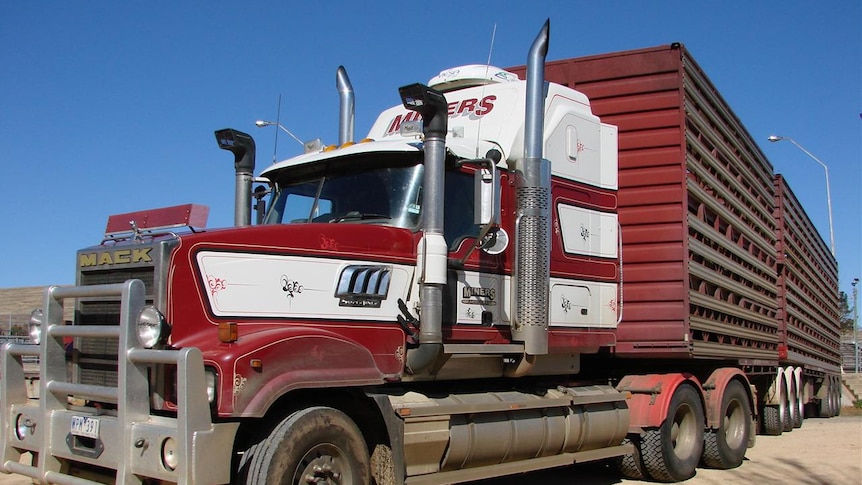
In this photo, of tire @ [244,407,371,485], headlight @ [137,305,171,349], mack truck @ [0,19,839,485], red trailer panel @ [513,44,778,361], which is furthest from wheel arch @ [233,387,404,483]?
red trailer panel @ [513,44,778,361]

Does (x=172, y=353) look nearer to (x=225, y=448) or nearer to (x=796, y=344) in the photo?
(x=225, y=448)

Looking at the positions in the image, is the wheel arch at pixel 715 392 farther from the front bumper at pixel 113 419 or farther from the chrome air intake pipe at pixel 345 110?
the front bumper at pixel 113 419

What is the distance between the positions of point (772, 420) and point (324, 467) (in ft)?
35.2

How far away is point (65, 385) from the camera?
5.44m

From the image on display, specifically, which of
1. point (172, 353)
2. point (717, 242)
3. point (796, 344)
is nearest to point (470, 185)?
point (172, 353)

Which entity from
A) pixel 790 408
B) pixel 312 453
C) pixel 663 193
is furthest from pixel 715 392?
pixel 312 453

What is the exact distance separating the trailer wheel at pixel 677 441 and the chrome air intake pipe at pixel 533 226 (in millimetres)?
2403

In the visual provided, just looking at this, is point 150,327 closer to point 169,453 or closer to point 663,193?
point 169,453

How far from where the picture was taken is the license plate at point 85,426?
511 centimetres

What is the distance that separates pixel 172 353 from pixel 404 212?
2.31 meters

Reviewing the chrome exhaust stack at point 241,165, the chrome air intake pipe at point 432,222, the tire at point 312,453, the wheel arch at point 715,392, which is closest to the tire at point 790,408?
the wheel arch at point 715,392

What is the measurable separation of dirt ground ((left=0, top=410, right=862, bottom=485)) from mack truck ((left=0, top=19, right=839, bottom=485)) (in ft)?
0.94

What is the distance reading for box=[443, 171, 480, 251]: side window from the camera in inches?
263

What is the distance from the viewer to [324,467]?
5.46 meters
